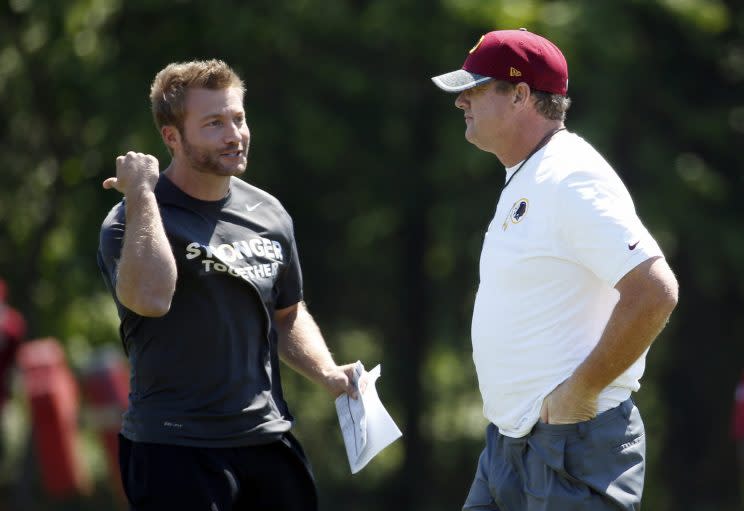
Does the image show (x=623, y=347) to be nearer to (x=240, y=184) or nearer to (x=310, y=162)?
(x=240, y=184)

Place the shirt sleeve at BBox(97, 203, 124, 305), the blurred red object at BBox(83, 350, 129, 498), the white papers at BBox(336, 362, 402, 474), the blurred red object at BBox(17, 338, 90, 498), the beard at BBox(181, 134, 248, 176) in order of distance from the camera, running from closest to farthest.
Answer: the shirt sleeve at BBox(97, 203, 124, 305), the beard at BBox(181, 134, 248, 176), the white papers at BBox(336, 362, 402, 474), the blurred red object at BBox(83, 350, 129, 498), the blurred red object at BBox(17, 338, 90, 498)

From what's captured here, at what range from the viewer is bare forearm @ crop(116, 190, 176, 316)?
368 centimetres

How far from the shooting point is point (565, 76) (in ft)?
13.0

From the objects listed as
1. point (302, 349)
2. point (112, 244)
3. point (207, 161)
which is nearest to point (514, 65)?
point (207, 161)

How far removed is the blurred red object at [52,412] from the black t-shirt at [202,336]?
257 inches

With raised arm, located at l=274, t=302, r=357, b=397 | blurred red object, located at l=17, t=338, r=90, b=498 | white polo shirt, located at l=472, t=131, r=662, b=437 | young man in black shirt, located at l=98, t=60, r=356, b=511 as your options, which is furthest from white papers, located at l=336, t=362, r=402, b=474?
blurred red object, located at l=17, t=338, r=90, b=498

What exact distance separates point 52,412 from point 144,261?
23.3ft

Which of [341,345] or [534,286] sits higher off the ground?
[534,286]

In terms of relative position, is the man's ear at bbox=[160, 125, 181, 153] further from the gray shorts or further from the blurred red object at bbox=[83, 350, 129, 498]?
the blurred red object at bbox=[83, 350, 129, 498]

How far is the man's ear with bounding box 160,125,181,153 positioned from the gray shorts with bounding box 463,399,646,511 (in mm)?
1430

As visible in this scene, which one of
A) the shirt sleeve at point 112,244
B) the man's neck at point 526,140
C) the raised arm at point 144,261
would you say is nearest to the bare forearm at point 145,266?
the raised arm at point 144,261

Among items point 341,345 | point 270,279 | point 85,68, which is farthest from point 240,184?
point 341,345

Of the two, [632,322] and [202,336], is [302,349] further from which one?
[632,322]

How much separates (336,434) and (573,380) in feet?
40.7
